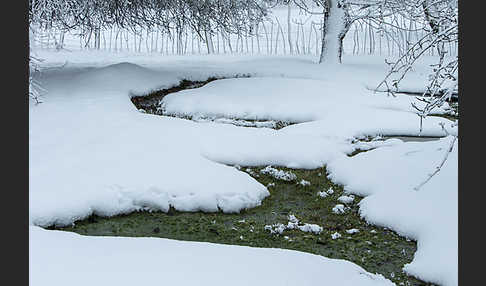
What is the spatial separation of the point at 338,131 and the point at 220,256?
6.27m

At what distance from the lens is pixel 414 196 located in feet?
24.2

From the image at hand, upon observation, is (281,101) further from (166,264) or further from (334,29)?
(166,264)

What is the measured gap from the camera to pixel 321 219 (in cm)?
742

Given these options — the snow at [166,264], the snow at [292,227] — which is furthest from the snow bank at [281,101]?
the snow at [166,264]

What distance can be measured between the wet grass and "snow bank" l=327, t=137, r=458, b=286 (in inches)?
6.5

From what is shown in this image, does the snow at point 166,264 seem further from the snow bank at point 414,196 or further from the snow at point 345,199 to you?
the snow at point 345,199

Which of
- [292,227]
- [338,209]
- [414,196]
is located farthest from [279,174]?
[414,196]

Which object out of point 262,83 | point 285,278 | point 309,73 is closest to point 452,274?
point 285,278

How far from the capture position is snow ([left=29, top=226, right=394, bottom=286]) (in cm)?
459

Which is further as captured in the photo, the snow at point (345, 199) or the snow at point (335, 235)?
the snow at point (345, 199)

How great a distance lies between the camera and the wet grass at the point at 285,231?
6.33m

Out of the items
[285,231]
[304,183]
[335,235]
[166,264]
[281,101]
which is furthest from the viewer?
[281,101]

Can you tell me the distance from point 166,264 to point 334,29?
13.4 meters

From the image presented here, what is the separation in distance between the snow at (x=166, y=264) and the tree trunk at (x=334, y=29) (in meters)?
12.7
